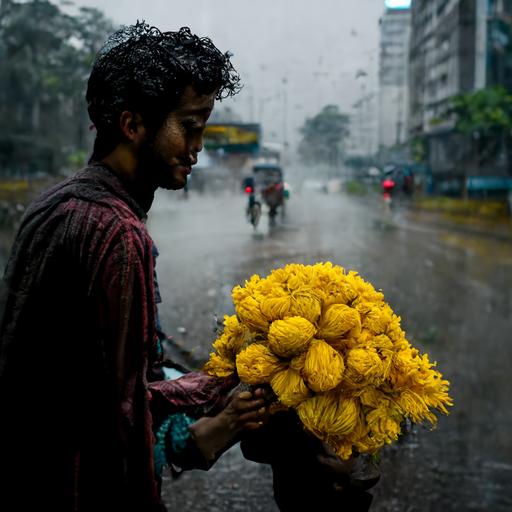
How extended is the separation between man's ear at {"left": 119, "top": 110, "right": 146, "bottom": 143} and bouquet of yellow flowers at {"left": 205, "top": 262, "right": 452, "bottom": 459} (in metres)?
0.48

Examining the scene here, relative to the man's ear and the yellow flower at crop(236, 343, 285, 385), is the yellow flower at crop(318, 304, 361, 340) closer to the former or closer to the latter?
the yellow flower at crop(236, 343, 285, 385)

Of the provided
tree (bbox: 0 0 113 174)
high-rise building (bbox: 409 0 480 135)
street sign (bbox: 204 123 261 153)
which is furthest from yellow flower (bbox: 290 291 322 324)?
high-rise building (bbox: 409 0 480 135)

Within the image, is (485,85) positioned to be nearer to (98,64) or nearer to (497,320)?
(497,320)

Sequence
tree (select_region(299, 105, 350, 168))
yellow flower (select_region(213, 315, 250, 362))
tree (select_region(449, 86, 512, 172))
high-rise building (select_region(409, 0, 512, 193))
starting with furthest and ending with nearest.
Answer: tree (select_region(299, 105, 350, 168)), high-rise building (select_region(409, 0, 512, 193)), tree (select_region(449, 86, 512, 172)), yellow flower (select_region(213, 315, 250, 362))

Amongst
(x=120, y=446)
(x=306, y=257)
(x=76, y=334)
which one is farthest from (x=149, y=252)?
(x=306, y=257)

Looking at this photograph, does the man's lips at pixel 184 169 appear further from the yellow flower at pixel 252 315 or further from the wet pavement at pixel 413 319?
the wet pavement at pixel 413 319

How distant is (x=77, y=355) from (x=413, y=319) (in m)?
7.29

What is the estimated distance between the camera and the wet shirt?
1.41 meters

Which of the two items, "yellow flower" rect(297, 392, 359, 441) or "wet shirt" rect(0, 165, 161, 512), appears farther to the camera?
"yellow flower" rect(297, 392, 359, 441)

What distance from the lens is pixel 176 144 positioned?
1.60m

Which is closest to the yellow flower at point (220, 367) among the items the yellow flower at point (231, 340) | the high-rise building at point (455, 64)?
the yellow flower at point (231, 340)

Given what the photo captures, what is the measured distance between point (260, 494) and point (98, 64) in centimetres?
304

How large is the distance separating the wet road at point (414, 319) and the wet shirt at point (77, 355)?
2.56 m

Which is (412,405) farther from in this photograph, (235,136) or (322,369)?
(235,136)
